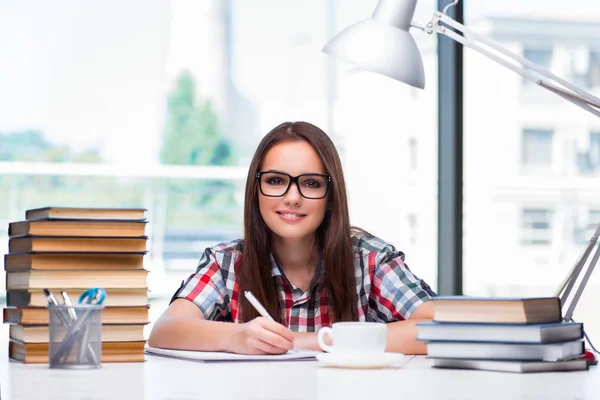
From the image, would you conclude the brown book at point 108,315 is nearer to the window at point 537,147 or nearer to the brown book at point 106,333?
the brown book at point 106,333

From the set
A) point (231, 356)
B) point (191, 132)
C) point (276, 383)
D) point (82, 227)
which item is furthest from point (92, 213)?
point (191, 132)

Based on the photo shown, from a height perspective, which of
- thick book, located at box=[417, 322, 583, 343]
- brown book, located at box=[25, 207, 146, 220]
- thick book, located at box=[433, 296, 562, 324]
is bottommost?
thick book, located at box=[417, 322, 583, 343]

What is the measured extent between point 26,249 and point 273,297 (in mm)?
673

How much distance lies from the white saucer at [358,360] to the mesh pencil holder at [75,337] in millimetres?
342

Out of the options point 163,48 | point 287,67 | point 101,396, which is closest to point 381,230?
point 287,67

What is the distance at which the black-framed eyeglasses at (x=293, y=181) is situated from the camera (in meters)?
1.90

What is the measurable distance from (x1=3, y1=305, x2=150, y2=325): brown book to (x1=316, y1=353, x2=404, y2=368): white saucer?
0.97 feet

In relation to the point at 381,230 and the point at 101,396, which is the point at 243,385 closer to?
the point at 101,396

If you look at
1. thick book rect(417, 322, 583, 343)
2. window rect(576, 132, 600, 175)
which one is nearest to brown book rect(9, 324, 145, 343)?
thick book rect(417, 322, 583, 343)

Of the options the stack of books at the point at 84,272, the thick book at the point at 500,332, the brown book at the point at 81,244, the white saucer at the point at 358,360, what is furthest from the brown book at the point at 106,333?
the thick book at the point at 500,332

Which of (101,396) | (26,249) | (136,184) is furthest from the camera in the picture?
(136,184)

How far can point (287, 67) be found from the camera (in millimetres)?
6258

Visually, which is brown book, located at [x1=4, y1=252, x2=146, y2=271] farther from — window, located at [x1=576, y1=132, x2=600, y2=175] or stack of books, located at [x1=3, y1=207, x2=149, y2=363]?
window, located at [x1=576, y1=132, x2=600, y2=175]

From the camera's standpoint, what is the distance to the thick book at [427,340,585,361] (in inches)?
50.3
